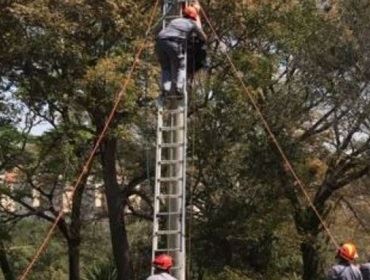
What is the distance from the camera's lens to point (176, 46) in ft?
30.1

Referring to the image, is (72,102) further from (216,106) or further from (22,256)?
(22,256)

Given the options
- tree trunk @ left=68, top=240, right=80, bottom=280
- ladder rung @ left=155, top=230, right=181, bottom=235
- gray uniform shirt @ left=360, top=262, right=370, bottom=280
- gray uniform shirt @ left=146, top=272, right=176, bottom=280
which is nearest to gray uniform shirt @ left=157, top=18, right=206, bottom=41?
ladder rung @ left=155, top=230, right=181, bottom=235

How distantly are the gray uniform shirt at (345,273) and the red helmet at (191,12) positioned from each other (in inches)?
137

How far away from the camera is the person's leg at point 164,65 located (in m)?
9.20

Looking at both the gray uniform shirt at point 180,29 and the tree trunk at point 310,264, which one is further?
the tree trunk at point 310,264

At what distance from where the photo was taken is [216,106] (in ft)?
57.3

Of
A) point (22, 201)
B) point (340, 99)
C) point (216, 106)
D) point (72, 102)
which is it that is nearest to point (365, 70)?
point (340, 99)

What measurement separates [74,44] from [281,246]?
342 inches

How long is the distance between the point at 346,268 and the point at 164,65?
132 inches

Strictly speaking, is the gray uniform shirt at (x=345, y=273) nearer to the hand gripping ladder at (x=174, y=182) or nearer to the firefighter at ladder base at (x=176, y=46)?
the hand gripping ladder at (x=174, y=182)

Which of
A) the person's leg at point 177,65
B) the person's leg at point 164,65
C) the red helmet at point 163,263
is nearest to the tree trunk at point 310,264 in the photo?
the person's leg at point 164,65

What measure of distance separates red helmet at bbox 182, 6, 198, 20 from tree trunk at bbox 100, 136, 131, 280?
901 centimetres

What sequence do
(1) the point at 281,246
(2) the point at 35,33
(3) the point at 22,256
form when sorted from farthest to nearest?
(3) the point at 22,256
(1) the point at 281,246
(2) the point at 35,33

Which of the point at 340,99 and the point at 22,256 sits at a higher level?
the point at 340,99
